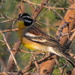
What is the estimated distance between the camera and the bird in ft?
11.6

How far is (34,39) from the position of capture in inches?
149

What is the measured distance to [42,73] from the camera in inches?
136

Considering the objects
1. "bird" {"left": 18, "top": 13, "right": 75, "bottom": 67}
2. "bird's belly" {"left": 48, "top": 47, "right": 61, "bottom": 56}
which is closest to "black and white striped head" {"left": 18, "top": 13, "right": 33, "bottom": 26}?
"bird" {"left": 18, "top": 13, "right": 75, "bottom": 67}

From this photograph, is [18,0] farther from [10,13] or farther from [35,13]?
[10,13]

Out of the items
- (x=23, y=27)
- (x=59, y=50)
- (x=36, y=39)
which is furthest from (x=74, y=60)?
(x=23, y=27)

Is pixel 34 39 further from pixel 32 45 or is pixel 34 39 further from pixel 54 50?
pixel 54 50

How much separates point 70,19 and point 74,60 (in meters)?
0.60

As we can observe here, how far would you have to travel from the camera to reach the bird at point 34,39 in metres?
3.54

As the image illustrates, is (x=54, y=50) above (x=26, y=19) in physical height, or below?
below

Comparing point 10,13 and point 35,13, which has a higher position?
point 35,13

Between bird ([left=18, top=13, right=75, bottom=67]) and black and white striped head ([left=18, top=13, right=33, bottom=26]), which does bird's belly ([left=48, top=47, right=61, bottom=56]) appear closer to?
bird ([left=18, top=13, right=75, bottom=67])

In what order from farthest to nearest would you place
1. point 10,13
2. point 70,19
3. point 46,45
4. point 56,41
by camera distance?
point 10,13 < point 70,19 < point 46,45 < point 56,41

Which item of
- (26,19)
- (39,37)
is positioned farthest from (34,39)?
(26,19)

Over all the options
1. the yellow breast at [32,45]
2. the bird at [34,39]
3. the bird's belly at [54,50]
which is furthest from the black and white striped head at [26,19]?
the bird's belly at [54,50]
